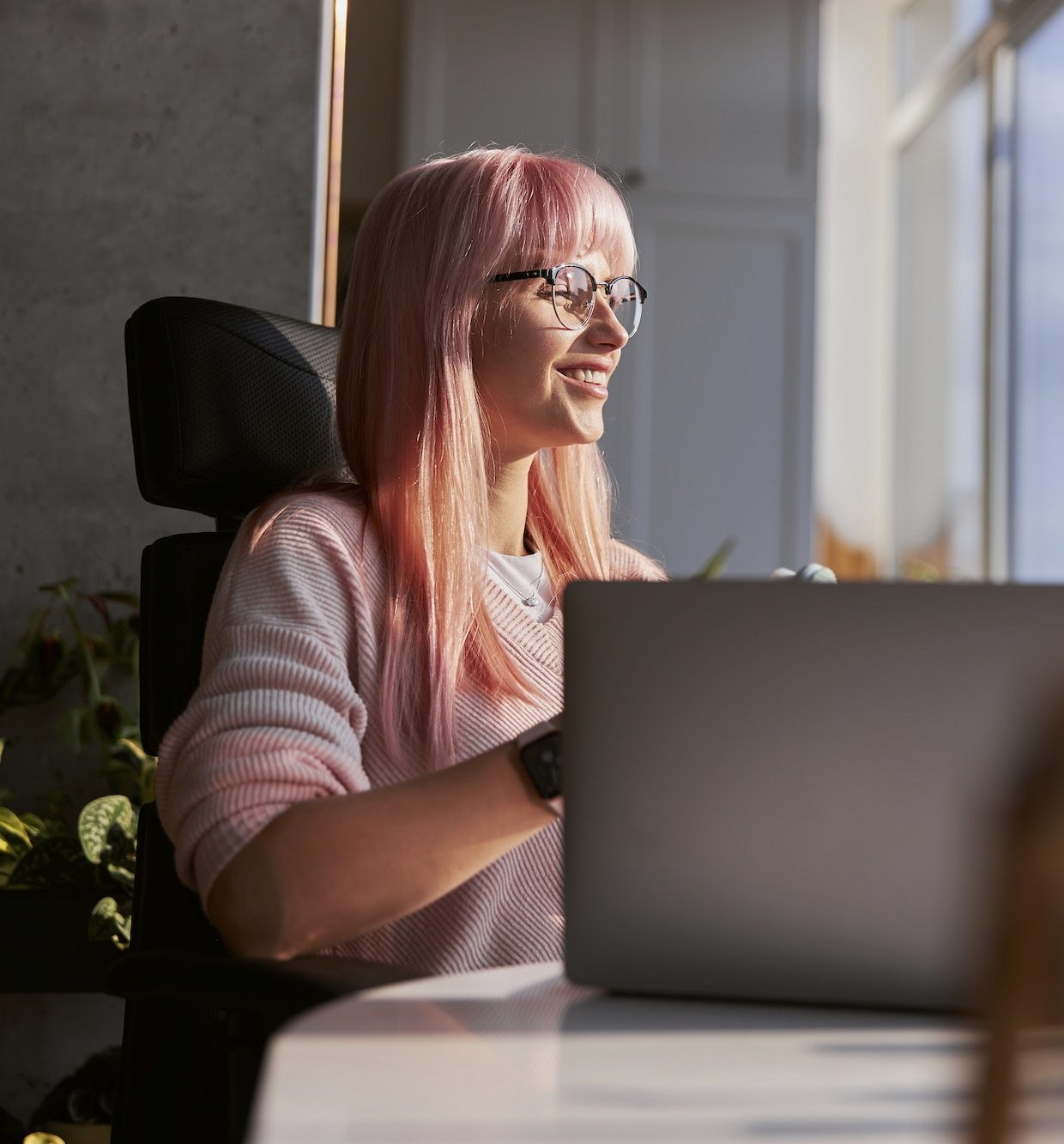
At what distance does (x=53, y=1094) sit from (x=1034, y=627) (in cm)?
158

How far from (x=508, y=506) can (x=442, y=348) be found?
7.6 inches

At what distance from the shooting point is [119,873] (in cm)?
168

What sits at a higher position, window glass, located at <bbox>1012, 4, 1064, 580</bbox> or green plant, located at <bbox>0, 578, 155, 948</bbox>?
window glass, located at <bbox>1012, 4, 1064, 580</bbox>

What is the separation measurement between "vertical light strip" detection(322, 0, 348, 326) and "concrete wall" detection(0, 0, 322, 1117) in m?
0.05

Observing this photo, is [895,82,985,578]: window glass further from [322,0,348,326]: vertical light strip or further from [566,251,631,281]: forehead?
[566,251,631,281]: forehead

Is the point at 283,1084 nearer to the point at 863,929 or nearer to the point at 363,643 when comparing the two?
the point at 863,929

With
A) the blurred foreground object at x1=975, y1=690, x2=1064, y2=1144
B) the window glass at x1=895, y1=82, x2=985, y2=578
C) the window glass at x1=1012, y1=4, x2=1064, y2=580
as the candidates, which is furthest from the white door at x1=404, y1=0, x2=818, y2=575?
the blurred foreground object at x1=975, y1=690, x2=1064, y2=1144

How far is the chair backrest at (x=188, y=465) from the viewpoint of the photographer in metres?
1.14

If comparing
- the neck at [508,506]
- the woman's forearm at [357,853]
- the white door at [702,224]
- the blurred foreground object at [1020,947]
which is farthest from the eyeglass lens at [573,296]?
the white door at [702,224]

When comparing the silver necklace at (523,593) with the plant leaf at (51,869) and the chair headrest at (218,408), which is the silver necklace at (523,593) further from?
the plant leaf at (51,869)

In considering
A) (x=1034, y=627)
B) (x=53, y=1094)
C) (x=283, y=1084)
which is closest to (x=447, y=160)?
(x=1034, y=627)

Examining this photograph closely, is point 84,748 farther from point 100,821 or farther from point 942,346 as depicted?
point 942,346

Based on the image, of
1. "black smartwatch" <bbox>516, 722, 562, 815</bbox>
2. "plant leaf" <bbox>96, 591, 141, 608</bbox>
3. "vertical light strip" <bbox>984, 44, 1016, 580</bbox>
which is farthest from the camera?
"vertical light strip" <bbox>984, 44, 1016, 580</bbox>

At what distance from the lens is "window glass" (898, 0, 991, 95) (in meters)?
4.51
